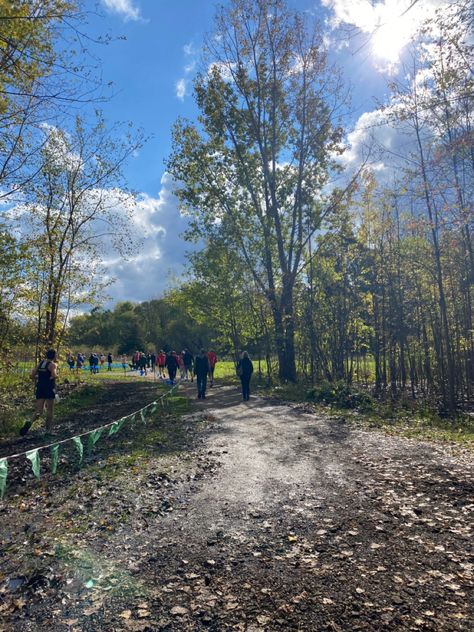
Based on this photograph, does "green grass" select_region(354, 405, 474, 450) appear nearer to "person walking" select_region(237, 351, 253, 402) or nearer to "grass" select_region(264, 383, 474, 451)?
"grass" select_region(264, 383, 474, 451)

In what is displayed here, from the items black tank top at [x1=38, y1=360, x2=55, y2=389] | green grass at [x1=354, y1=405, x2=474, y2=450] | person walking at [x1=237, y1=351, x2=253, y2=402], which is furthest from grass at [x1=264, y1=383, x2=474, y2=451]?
black tank top at [x1=38, y1=360, x2=55, y2=389]

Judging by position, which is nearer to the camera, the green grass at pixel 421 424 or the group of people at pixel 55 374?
the green grass at pixel 421 424

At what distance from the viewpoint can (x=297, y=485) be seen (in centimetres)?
760

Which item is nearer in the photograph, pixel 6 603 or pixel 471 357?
pixel 6 603

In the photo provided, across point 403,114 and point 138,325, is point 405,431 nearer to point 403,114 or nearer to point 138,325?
point 403,114

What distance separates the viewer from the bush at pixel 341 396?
17.2 metres

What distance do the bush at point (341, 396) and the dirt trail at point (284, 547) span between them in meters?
7.54

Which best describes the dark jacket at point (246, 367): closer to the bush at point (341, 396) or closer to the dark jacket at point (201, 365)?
the dark jacket at point (201, 365)

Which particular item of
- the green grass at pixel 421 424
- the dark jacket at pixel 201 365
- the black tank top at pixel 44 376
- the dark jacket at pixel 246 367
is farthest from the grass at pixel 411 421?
the black tank top at pixel 44 376

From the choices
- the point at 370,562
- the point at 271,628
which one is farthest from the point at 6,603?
the point at 370,562

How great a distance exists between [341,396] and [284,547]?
13244 mm

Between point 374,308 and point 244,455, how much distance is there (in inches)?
576

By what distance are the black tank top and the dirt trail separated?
15.5 ft

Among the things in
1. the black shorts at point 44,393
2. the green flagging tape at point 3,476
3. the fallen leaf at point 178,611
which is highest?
the black shorts at point 44,393
